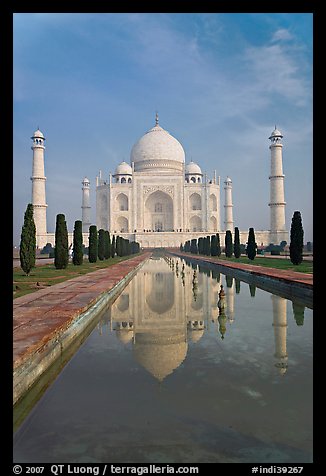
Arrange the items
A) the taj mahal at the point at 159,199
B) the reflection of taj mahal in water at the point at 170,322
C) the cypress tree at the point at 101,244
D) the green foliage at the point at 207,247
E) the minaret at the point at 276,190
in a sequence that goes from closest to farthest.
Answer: the reflection of taj mahal in water at the point at 170,322 → the cypress tree at the point at 101,244 → the green foliage at the point at 207,247 → the minaret at the point at 276,190 → the taj mahal at the point at 159,199

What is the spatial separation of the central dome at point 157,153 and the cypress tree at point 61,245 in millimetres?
29633

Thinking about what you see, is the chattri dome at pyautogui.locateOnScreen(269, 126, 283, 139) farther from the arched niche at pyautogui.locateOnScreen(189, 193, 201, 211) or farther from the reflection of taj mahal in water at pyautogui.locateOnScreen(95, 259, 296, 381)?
the reflection of taj mahal in water at pyautogui.locateOnScreen(95, 259, 296, 381)

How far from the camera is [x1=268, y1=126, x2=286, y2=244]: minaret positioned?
3494 cm

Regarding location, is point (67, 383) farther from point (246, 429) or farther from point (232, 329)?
point (232, 329)

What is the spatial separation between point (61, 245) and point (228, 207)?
107 ft

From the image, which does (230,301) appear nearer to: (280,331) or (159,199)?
(280,331)

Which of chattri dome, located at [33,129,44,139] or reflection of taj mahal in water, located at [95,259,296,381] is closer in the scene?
reflection of taj mahal in water, located at [95,259,296,381]

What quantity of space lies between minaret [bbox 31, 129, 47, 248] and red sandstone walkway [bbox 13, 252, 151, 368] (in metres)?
29.2

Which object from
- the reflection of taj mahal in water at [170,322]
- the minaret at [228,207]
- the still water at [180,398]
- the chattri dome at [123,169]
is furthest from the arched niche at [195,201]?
the still water at [180,398]

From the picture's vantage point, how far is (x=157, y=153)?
138ft

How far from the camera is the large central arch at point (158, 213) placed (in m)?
43.2

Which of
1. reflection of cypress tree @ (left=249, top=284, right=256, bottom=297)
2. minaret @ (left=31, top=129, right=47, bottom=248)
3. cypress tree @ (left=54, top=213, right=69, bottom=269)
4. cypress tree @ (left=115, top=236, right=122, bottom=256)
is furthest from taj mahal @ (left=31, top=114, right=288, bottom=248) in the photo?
reflection of cypress tree @ (left=249, top=284, right=256, bottom=297)

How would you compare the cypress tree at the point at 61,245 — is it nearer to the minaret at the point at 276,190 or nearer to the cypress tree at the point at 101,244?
the cypress tree at the point at 101,244
